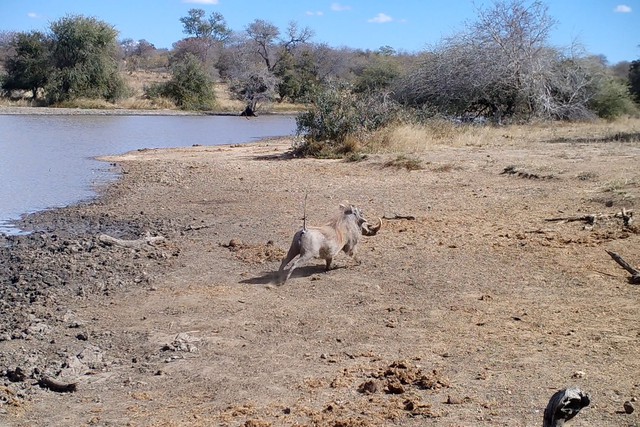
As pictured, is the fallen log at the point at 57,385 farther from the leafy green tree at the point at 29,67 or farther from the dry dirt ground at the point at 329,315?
the leafy green tree at the point at 29,67

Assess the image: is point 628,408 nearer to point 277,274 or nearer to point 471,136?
point 277,274

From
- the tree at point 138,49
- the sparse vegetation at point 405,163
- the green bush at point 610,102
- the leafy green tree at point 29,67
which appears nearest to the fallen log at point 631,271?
the sparse vegetation at point 405,163

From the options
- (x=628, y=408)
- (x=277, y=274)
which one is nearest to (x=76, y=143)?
(x=277, y=274)

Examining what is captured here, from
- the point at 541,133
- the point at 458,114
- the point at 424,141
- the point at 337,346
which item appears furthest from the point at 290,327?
the point at 458,114

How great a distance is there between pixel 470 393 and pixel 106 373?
2.71 meters

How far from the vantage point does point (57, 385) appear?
580 centimetres

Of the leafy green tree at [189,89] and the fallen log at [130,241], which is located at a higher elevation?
the leafy green tree at [189,89]

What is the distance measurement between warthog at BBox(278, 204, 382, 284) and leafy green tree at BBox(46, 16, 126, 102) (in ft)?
145

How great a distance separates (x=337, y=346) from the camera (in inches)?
258

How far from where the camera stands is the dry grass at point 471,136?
20.3 metres

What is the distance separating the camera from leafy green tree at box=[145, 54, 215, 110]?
5294 centimetres

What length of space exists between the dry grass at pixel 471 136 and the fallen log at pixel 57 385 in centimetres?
1446

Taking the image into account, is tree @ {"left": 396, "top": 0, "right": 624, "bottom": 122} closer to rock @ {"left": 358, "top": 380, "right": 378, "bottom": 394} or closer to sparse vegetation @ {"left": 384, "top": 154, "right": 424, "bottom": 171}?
sparse vegetation @ {"left": 384, "top": 154, "right": 424, "bottom": 171}

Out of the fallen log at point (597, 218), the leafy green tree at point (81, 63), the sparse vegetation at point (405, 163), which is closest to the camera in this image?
the fallen log at point (597, 218)
